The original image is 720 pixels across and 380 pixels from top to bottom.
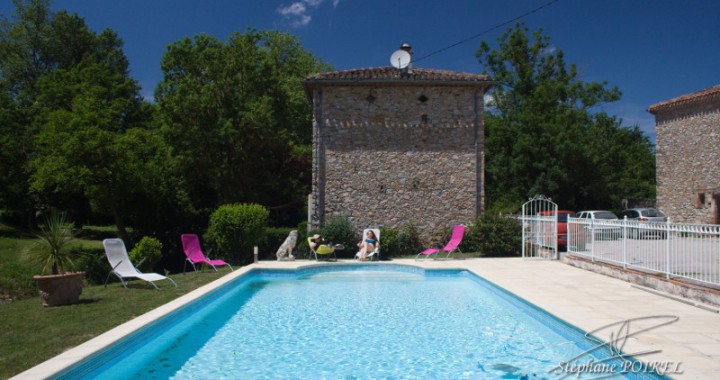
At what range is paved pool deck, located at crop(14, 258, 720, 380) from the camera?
166 inches

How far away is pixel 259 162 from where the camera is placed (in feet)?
67.5

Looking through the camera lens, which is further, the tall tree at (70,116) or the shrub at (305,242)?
the tall tree at (70,116)

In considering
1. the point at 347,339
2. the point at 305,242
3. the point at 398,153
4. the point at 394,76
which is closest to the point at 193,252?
the point at 305,242

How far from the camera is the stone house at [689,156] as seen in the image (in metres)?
22.1

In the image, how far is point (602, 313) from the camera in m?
6.20

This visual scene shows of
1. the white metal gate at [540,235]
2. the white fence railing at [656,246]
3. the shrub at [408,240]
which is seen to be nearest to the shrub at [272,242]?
the shrub at [408,240]

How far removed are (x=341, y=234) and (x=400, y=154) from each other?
3.46 meters

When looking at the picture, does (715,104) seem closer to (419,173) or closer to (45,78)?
(419,173)

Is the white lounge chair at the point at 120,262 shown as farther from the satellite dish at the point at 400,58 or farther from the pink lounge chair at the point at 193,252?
the satellite dish at the point at 400,58

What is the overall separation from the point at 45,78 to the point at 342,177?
54.1ft

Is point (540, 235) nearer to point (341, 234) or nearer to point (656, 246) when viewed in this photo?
point (656, 246)

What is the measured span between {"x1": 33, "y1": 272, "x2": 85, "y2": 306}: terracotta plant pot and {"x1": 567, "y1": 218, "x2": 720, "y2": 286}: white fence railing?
28.7 ft

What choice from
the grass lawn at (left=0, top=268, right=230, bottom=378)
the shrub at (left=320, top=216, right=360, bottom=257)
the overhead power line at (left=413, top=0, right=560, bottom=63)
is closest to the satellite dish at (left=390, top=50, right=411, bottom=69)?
the overhead power line at (left=413, top=0, right=560, bottom=63)

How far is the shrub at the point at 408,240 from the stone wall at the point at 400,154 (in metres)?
0.31
